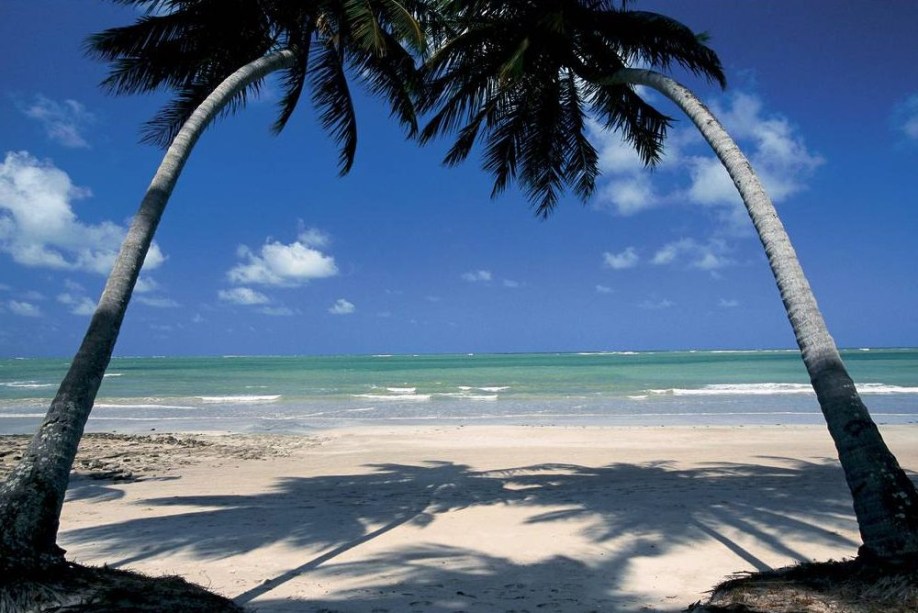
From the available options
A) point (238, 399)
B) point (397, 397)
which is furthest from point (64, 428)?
point (238, 399)

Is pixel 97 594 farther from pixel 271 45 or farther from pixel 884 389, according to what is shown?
pixel 884 389

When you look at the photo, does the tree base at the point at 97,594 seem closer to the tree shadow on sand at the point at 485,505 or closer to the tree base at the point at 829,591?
the tree shadow on sand at the point at 485,505

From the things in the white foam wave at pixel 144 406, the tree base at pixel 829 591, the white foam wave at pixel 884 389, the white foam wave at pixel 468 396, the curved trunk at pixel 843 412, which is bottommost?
the white foam wave at pixel 144 406

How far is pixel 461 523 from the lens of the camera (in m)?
6.32

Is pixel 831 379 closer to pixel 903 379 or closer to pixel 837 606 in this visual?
pixel 837 606

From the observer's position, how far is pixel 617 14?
7414 mm

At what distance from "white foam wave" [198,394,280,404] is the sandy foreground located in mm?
15454

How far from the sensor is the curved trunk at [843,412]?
10.9 ft

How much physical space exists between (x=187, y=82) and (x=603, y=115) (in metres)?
6.21

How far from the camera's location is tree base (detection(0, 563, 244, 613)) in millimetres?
2951

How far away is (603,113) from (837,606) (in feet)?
24.9

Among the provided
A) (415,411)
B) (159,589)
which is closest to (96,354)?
(159,589)

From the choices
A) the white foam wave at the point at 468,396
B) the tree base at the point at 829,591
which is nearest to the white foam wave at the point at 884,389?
the white foam wave at the point at 468,396

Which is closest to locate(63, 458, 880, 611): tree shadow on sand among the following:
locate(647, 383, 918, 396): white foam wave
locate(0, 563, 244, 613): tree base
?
locate(0, 563, 244, 613): tree base
